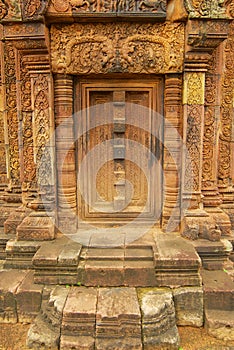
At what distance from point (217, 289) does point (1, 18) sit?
13.6ft

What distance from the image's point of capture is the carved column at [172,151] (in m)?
3.94

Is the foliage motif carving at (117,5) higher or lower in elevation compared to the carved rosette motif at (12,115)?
higher

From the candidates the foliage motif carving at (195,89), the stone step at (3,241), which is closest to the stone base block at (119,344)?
the stone step at (3,241)

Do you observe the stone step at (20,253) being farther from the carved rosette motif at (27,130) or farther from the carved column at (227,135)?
the carved column at (227,135)

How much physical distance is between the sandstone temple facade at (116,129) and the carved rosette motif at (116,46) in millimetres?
13

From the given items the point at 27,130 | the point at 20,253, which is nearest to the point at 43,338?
the point at 20,253

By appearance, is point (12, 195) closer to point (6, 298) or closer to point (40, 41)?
point (6, 298)

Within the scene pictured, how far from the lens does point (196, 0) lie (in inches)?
136

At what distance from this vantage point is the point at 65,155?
407 centimetres

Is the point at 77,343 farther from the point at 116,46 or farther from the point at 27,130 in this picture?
the point at 116,46

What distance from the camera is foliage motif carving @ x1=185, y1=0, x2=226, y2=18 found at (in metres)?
3.44

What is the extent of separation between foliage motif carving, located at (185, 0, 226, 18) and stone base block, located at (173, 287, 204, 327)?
127 inches

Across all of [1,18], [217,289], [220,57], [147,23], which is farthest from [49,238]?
[220,57]

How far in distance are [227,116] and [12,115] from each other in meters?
3.26
